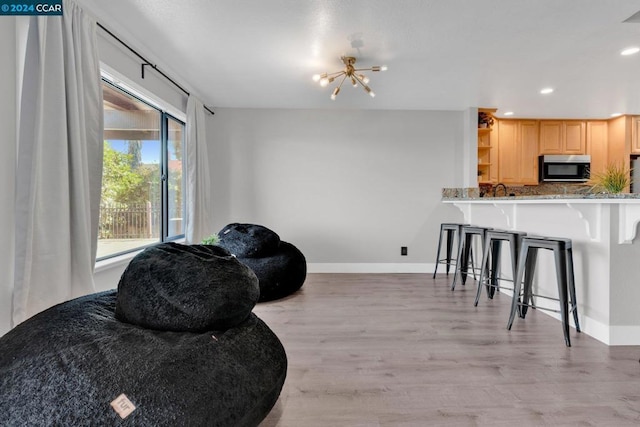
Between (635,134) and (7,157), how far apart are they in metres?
7.34

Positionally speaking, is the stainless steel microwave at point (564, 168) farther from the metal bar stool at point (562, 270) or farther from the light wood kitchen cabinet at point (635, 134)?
the metal bar stool at point (562, 270)

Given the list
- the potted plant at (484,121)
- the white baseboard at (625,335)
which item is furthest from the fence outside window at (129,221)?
the potted plant at (484,121)

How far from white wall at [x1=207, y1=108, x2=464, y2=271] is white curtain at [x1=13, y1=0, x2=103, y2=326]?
8.77 feet

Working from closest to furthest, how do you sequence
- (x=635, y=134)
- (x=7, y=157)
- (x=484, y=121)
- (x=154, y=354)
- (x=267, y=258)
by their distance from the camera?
(x=154, y=354) < (x=7, y=157) < (x=267, y=258) < (x=484, y=121) < (x=635, y=134)

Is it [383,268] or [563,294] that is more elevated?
[563,294]

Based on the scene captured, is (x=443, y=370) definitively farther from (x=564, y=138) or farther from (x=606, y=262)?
(x=564, y=138)

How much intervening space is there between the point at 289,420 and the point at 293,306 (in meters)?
1.74

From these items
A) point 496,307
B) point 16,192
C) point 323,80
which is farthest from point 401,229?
point 16,192

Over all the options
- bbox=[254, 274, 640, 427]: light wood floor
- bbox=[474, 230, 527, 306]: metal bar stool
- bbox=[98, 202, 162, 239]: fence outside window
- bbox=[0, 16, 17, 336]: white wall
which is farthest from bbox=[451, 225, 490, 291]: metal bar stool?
bbox=[0, 16, 17, 336]: white wall

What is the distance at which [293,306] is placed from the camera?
3.29m

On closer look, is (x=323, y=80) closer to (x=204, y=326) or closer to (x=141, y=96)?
(x=141, y=96)

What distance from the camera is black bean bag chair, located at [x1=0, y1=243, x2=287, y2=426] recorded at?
1.07m

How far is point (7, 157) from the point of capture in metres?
1.84

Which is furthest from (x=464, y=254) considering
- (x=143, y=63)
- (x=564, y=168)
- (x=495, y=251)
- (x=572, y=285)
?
(x=143, y=63)
